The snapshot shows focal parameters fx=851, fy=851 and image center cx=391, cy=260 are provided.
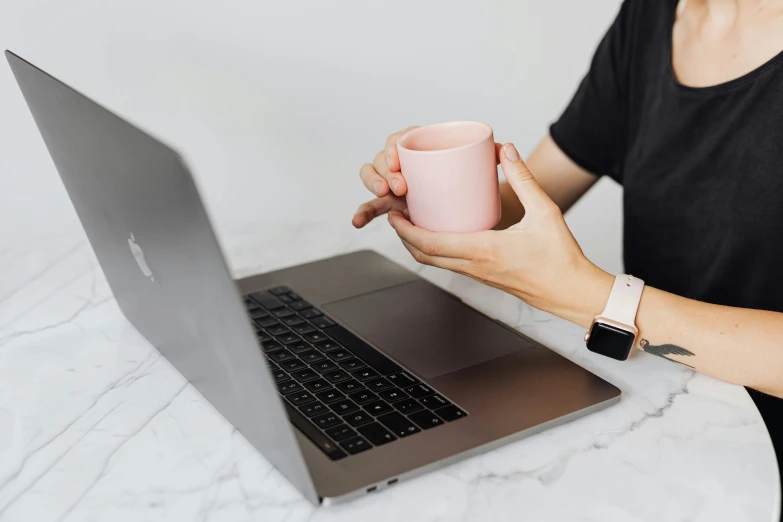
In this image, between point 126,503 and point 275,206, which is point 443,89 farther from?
point 126,503

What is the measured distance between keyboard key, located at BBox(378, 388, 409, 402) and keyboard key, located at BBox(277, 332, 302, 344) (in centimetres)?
16

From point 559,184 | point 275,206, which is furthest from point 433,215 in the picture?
point 275,206

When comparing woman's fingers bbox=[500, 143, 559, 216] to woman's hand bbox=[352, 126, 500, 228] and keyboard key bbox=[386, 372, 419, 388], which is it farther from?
keyboard key bbox=[386, 372, 419, 388]

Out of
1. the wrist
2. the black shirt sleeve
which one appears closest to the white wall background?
the black shirt sleeve

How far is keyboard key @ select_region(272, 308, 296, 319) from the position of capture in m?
1.01

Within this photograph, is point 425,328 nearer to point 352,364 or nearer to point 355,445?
point 352,364

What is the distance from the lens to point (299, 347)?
93 centimetres

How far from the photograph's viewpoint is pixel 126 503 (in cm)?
71

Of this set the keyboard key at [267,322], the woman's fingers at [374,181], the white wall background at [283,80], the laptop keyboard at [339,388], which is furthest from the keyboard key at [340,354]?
the white wall background at [283,80]

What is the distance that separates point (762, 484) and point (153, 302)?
1.95ft

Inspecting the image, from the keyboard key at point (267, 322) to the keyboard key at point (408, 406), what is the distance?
0.24 metres

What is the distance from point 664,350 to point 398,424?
0.31 m

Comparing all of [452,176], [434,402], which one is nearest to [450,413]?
[434,402]

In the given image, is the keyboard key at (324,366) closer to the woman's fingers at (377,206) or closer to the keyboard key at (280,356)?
the keyboard key at (280,356)
